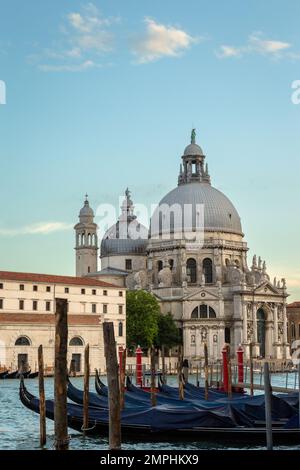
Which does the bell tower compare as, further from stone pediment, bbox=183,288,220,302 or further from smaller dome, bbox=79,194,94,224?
stone pediment, bbox=183,288,220,302

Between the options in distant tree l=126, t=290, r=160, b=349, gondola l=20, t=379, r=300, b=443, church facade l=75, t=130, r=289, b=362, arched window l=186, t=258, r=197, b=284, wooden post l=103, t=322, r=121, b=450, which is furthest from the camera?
arched window l=186, t=258, r=197, b=284

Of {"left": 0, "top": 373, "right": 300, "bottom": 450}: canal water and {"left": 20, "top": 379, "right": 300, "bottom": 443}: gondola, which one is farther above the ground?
{"left": 20, "top": 379, "right": 300, "bottom": 443}: gondola

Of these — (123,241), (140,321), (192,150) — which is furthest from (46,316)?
(192,150)

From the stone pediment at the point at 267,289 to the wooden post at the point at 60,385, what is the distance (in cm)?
5131

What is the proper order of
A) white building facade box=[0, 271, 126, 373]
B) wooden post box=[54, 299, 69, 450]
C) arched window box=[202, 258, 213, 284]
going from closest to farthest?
1. wooden post box=[54, 299, 69, 450]
2. white building facade box=[0, 271, 126, 373]
3. arched window box=[202, 258, 213, 284]

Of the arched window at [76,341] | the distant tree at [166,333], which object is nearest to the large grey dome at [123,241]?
the distant tree at [166,333]

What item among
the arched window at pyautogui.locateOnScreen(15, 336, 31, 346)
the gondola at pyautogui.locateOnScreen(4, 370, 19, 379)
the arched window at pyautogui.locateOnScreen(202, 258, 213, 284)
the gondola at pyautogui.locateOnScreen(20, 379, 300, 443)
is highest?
the arched window at pyautogui.locateOnScreen(202, 258, 213, 284)

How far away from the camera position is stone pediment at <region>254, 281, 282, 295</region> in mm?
65438

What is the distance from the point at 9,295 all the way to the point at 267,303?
2748 cm

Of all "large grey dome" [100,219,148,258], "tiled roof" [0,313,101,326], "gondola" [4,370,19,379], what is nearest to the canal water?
"gondola" [4,370,19,379]

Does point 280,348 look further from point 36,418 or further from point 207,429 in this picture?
point 207,429

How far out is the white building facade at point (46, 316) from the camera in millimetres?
43438

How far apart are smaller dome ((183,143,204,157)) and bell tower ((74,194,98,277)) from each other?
29.6 ft

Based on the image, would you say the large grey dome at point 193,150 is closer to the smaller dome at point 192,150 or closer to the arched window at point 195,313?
the smaller dome at point 192,150
